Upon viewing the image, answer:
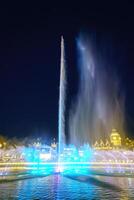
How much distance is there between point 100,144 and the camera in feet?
464

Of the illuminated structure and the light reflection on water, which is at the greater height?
the illuminated structure

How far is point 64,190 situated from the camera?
2548 cm

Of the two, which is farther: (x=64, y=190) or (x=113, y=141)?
(x=113, y=141)

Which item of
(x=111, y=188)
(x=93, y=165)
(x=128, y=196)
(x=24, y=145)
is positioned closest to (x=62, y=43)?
(x=93, y=165)

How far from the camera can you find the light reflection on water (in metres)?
22.9

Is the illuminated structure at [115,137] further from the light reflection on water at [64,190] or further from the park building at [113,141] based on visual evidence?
the light reflection on water at [64,190]

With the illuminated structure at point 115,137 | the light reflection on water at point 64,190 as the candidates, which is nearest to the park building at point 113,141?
the illuminated structure at point 115,137

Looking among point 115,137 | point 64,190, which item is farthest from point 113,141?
point 64,190

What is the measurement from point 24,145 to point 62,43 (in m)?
81.9

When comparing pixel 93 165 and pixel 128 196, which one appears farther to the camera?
pixel 93 165

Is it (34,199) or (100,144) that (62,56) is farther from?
(100,144)

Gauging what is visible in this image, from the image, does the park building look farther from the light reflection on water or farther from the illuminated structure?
the light reflection on water

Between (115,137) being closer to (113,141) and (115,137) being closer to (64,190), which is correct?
(113,141)

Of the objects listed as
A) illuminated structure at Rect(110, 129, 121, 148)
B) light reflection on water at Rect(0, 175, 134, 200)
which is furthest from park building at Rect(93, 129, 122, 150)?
light reflection on water at Rect(0, 175, 134, 200)
